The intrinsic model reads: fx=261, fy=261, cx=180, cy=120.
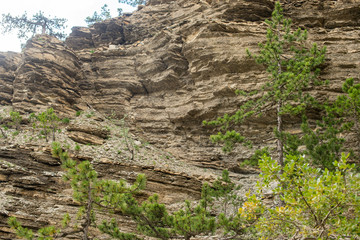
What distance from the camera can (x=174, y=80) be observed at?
2347 centimetres

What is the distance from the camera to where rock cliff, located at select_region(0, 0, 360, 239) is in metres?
15.9

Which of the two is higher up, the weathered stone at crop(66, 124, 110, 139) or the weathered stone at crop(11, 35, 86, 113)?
the weathered stone at crop(11, 35, 86, 113)

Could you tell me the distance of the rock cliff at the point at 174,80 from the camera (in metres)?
15.9

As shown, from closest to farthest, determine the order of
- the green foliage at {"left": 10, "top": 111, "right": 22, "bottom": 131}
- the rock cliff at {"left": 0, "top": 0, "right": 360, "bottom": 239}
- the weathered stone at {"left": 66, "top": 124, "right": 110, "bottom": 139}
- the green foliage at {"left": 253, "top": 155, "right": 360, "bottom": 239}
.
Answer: the green foliage at {"left": 253, "top": 155, "right": 360, "bottom": 239} → the rock cliff at {"left": 0, "top": 0, "right": 360, "bottom": 239} → the green foliage at {"left": 10, "top": 111, "right": 22, "bottom": 131} → the weathered stone at {"left": 66, "top": 124, "right": 110, "bottom": 139}

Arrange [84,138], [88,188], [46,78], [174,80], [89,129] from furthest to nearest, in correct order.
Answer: [174,80]
[46,78]
[89,129]
[84,138]
[88,188]

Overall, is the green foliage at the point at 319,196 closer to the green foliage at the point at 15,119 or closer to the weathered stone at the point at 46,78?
the green foliage at the point at 15,119

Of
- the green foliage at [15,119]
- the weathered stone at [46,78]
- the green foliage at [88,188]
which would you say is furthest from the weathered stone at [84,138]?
the green foliage at [88,188]

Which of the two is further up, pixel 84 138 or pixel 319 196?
pixel 84 138

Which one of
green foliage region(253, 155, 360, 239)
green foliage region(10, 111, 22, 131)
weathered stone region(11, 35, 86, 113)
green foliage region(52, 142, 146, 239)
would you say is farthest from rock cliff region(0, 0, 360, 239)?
green foliage region(253, 155, 360, 239)

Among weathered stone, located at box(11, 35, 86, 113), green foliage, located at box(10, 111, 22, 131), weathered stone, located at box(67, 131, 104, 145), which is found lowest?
weathered stone, located at box(67, 131, 104, 145)

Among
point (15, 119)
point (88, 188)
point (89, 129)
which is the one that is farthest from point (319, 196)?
point (15, 119)

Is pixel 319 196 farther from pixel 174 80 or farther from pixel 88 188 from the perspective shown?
pixel 174 80

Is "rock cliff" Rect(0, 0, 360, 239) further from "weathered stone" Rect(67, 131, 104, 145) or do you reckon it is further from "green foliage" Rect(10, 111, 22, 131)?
"green foliage" Rect(10, 111, 22, 131)

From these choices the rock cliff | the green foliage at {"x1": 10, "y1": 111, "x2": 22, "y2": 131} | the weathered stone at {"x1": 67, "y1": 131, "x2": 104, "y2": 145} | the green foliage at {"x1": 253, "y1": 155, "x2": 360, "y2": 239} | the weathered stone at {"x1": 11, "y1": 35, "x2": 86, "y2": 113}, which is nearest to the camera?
the green foliage at {"x1": 253, "y1": 155, "x2": 360, "y2": 239}
